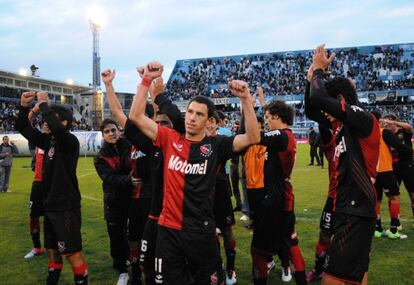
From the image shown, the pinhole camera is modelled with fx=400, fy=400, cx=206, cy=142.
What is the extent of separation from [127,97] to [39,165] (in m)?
63.4

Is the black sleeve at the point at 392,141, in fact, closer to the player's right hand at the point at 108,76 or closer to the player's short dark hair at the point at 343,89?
the player's short dark hair at the point at 343,89

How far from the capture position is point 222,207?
19.1 feet

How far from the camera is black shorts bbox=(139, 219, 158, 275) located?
4336 mm

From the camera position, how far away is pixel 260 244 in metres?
4.82

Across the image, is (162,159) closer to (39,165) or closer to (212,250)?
(212,250)

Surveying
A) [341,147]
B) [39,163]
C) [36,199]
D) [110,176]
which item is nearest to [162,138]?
[341,147]

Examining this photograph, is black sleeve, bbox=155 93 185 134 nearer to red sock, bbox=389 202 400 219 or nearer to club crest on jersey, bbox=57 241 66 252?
club crest on jersey, bbox=57 241 66 252

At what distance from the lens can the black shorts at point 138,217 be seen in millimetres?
5234

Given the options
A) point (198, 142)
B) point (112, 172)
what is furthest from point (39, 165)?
point (198, 142)

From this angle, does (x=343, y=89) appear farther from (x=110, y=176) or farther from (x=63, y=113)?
(x=63, y=113)

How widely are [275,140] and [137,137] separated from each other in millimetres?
1521

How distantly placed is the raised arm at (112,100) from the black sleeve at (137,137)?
10cm

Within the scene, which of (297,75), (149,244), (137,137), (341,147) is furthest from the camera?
(297,75)

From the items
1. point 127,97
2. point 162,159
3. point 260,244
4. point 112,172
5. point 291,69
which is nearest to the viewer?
point 162,159
